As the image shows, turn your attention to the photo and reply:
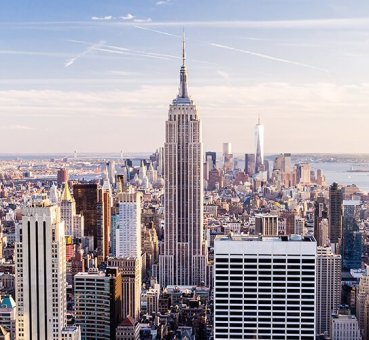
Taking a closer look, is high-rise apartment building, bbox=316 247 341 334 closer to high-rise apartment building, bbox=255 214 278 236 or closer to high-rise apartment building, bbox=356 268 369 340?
high-rise apartment building, bbox=356 268 369 340

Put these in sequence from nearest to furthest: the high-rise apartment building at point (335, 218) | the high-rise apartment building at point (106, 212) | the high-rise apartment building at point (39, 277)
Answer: the high-rise apartment building at point (39, 277) → the high-rise apartment building at point (335, 218) → the high-rise apartment building at point (106, 212)

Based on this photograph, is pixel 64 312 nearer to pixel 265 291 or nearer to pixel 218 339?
pixel 218 339

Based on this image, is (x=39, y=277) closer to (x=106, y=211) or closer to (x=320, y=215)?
(x=320, y=215)

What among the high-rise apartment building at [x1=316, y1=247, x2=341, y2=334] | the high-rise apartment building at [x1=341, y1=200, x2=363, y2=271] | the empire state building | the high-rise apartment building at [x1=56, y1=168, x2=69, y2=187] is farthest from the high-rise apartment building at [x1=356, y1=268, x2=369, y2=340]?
the empire state building

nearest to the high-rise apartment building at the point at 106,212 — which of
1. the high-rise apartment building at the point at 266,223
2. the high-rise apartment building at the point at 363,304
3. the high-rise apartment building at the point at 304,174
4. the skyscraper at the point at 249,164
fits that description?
the skyscraper at the point at 249,164

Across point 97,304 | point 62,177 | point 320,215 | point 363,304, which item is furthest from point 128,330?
point 320,215

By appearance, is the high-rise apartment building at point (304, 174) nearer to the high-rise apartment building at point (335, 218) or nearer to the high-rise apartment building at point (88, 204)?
the high-rise apartment building at point (335, 218)
